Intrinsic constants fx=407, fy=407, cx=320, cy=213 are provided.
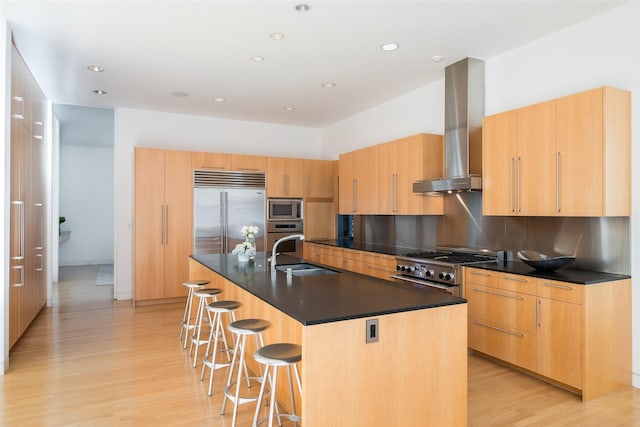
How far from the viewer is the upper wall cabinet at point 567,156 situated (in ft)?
10.1

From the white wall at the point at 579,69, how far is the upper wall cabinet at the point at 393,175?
0.46 meters

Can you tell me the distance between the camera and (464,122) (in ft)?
14.6

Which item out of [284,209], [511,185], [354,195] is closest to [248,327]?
[511,185]

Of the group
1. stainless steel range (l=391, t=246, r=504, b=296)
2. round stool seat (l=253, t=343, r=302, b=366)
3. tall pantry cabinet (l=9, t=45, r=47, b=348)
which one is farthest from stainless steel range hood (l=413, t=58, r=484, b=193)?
tall pantry cabinet (l=9, t=45, r=47, b=348)

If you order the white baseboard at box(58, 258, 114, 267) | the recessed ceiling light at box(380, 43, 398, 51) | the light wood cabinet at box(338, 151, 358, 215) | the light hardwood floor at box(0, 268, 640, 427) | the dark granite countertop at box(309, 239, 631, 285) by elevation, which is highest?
the recessed ceiling light at box(380, 43, 398, 51)

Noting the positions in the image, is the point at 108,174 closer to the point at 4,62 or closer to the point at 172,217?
the point at 172,217

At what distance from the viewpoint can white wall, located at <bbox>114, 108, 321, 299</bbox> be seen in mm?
6520

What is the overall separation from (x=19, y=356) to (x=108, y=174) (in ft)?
25.5

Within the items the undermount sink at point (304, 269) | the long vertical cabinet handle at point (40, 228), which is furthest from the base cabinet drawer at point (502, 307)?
the long vertical cabinet handle at point (40, 228)

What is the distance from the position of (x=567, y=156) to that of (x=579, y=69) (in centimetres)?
89

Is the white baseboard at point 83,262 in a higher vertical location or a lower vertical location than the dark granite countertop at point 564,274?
lower

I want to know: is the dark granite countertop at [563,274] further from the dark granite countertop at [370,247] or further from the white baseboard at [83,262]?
the white baseboard at [83,262]

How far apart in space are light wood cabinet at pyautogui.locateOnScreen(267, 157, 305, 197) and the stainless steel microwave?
11cm

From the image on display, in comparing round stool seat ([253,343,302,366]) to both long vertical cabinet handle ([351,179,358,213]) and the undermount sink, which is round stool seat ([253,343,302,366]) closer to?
the undermount sink
